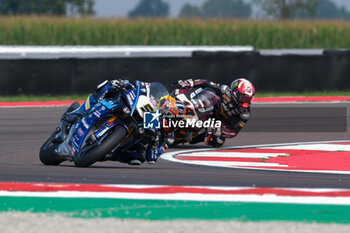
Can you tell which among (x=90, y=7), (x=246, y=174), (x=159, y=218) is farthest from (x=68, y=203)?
(x=90, y=7)

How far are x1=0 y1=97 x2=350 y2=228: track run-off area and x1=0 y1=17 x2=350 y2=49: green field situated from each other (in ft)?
62.2

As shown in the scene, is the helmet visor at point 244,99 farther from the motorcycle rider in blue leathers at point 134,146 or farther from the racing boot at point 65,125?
the racing boot at point 65,125

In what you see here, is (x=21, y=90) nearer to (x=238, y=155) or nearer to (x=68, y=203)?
(x=238, y=155)

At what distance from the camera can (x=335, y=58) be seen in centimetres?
2050

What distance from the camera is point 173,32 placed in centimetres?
3375

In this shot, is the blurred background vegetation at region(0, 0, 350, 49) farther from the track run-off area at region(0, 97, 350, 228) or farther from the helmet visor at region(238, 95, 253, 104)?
the helmet visor at region(238, 95, 253, 104)

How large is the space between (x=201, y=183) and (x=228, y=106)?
348 cm

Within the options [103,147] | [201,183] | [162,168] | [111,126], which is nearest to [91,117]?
[111,126]

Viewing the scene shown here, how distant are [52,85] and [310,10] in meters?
56.4

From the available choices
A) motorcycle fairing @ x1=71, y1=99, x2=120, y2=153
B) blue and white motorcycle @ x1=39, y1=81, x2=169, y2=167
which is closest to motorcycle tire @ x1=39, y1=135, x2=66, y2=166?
blue and white motorcycle @ x1=39, y1=81, x2=169, y2=167

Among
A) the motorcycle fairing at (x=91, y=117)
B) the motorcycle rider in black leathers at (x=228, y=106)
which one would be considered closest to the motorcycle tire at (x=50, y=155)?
the motorcycle fairing at (x=91, y=117)

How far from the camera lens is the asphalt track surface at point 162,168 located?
25.6 ft

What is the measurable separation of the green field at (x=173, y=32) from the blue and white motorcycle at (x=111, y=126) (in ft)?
75.7

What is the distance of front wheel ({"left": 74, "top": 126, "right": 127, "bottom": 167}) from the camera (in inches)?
318
